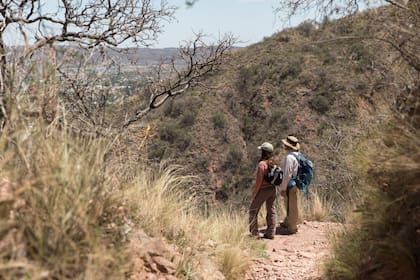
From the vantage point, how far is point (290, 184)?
24.7 ft

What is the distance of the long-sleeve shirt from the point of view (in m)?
7.24

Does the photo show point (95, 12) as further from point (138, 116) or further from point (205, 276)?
point (205, 276)

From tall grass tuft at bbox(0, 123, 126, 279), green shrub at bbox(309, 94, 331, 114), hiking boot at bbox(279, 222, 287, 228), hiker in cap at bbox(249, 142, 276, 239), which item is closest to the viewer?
tall grass tuft at bbox(0, 123, 126, 279)

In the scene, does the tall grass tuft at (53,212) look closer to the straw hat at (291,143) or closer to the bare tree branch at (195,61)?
the straw hat at (291,143)

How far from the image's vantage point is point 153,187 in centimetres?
484

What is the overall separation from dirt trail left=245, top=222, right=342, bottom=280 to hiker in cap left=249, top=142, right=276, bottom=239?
254 millimetres

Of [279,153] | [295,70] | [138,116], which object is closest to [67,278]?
[138,116]

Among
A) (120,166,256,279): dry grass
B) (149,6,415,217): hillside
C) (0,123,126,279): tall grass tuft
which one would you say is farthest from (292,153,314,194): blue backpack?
(149,6,415,217): hillside

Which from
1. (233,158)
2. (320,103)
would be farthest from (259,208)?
(320,103)

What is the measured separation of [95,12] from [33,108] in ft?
16.4

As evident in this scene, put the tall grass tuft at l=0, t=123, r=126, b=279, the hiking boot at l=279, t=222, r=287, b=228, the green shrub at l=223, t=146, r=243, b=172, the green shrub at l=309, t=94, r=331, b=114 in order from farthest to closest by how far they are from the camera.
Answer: the green shrub at l=223, t=146, r=243, b=172 → the green shrub at l=309, t=94, r=331, b=114 → the hiking boot at l=279, t=222, r=287, b=228 → the tall grass tuft at l=0, t=123, r=126, b=279

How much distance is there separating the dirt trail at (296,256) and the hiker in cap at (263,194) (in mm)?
254

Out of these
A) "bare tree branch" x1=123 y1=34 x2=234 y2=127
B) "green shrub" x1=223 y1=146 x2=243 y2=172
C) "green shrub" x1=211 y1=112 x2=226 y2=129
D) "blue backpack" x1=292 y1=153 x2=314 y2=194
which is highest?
"bare tree branch" x1=123 y1=34 x2=234 y2=127

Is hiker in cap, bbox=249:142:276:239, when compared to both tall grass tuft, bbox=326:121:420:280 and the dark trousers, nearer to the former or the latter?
the dark trousers
